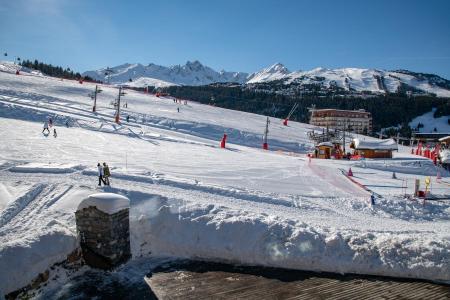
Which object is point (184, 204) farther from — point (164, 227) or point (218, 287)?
point (218, 287)

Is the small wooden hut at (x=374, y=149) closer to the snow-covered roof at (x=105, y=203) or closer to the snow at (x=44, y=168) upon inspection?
the snow at (x=44, y=168)

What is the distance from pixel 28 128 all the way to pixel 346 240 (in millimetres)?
→ 32762

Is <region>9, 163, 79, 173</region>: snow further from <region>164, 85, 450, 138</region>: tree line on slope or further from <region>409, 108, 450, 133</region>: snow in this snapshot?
<region>409, 108, 450, 133</region>: snow

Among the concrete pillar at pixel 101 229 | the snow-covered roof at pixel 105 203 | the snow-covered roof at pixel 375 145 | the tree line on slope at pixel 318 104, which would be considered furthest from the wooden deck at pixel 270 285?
the tree line on slope at pixel 318 104

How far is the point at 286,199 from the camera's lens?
19.9 meters

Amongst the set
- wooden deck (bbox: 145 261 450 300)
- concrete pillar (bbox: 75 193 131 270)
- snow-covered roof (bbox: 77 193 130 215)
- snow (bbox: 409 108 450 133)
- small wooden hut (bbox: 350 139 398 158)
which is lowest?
wooden deck (bbox: 145 261 450 300)

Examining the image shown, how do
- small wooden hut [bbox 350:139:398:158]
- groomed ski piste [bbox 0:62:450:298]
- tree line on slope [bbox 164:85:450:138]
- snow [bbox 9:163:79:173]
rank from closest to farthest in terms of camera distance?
groomed ski piste [bbox 0:62:450:298] < snow [bbox 9:163:79:173] < small wooden hut [bbox 350:139:398:158] < tree line on slope [bbox 164:85:450:138]

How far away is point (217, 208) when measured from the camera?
601 inches

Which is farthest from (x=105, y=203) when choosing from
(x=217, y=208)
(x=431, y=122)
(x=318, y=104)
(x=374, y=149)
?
(x=431, y=122)

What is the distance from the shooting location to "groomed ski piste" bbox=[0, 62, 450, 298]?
12.5 m

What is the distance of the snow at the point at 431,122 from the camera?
151 metres

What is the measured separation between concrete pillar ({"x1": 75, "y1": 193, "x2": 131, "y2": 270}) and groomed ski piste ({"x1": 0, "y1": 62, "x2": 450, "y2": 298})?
1.74 feet

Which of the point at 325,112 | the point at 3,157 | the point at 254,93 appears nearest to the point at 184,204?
the point at 3,157

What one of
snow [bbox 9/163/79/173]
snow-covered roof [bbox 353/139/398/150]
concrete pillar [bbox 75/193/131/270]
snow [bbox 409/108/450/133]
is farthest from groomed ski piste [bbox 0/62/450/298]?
snow [bbox 409/108/450/133]
